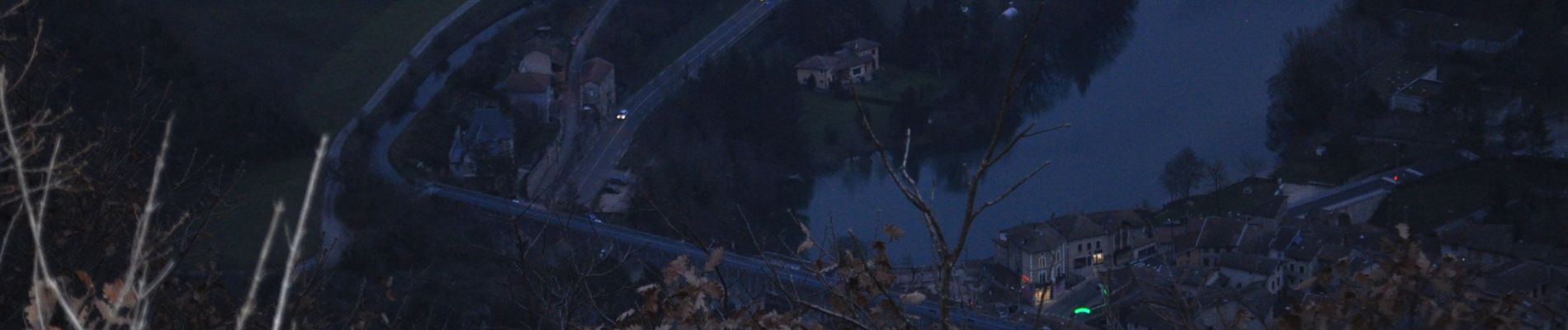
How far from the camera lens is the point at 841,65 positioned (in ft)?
36.6

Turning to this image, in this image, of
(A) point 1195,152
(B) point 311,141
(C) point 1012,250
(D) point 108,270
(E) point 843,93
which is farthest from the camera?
(E) point 843,93

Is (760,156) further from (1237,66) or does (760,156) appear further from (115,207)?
(115,207)

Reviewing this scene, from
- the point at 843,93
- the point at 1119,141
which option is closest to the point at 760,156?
the point at 843,93

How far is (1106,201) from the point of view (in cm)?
852

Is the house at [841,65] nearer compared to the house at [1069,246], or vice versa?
the house at [1069,246]

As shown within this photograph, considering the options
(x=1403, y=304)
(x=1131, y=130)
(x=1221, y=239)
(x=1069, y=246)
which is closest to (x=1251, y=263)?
(x=1221, y=239)

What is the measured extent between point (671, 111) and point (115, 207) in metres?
8.24

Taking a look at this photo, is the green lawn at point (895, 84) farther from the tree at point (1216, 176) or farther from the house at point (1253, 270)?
the house at point (1253, 270)

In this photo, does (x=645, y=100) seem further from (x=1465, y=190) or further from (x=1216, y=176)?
(x=1465, y=190)

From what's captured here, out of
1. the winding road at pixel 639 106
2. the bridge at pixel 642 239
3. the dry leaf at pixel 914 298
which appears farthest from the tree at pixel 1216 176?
the dry leaf at pixel 914 298

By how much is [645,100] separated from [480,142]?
6.85 ft

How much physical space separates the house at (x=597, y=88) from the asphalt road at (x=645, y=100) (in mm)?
156

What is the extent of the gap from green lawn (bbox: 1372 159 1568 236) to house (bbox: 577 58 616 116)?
5029mm

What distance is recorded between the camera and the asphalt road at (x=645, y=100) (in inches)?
347
